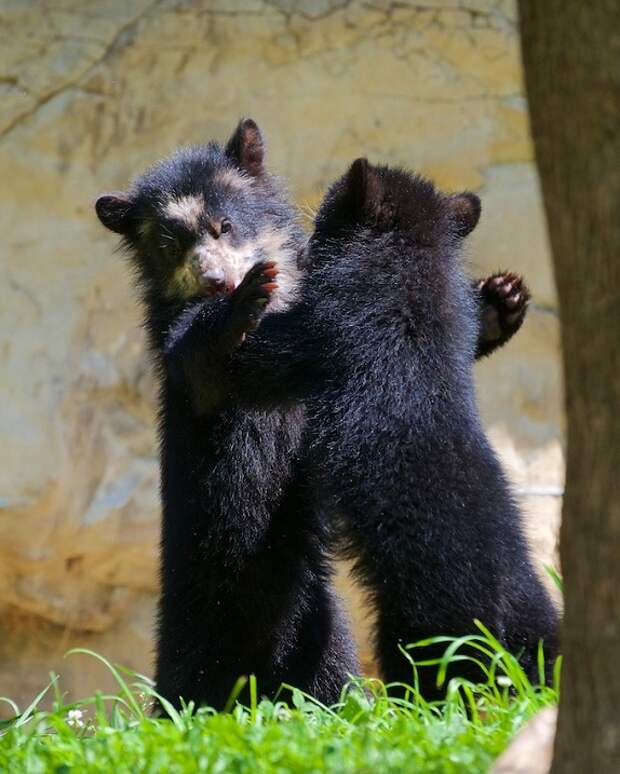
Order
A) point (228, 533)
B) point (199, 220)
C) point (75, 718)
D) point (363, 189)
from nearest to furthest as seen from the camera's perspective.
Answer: point (75, 718) → point (363, 189) → point (228, 533) → point (199, 220)

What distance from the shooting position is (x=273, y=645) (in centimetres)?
525

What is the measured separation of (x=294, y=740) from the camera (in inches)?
125

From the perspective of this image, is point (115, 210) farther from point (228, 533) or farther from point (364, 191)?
point (228, 533)

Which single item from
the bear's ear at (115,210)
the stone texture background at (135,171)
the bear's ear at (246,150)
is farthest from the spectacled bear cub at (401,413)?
the stone texture background at (135,171)

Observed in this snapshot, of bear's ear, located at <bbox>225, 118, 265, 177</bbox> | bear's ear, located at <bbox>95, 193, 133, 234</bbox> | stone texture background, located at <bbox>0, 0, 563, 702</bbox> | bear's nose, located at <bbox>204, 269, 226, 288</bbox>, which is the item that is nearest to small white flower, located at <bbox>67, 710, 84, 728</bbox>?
bear's nose, located at <bbox>204, 269, 226, 288</bbox>

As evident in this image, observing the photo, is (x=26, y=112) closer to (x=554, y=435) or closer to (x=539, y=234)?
(x=539, y=234)

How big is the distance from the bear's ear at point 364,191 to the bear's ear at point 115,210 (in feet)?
4.87

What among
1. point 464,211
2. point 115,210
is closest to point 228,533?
point 464,211

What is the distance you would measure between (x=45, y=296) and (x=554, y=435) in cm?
374

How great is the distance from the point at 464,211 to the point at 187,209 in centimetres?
126

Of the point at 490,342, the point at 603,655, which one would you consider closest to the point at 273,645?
the point at 490,342

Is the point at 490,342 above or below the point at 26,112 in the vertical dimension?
below

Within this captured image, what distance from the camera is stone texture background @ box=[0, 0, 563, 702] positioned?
9281 millimetres

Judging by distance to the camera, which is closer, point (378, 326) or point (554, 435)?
point (378, 326)
